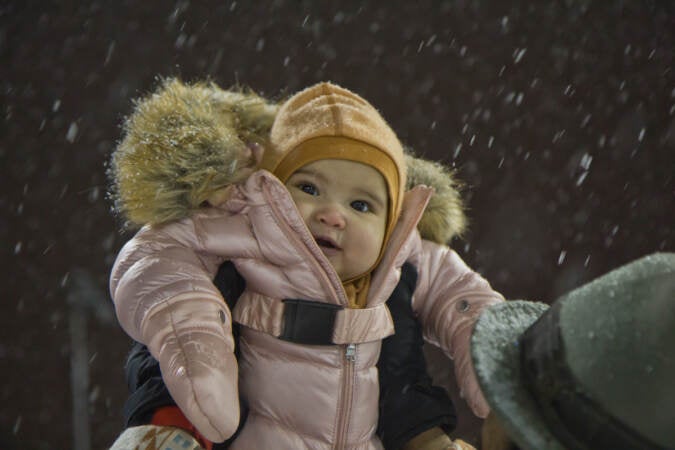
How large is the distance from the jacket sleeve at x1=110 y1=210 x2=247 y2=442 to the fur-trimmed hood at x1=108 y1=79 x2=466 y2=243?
0.06 m

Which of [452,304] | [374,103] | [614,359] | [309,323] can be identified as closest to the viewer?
[614,359]

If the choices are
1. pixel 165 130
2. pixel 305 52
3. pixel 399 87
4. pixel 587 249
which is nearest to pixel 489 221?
pixel 587 249

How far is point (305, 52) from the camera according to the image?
1.42 meters

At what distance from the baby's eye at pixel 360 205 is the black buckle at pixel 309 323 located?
0.12 meters

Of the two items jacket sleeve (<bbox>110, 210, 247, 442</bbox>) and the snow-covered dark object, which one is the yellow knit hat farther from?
the snow-covered dark object

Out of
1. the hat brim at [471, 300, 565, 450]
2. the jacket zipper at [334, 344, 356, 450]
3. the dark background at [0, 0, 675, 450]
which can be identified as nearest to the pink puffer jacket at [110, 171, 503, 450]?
the jacket zipper at [334, 344, 356, 450]

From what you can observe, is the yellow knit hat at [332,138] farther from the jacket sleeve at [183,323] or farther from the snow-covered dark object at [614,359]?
the snow-covered dark object at [614,359]

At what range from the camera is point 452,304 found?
0.88m

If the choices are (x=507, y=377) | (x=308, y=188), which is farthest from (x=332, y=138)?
(x=507, y=377)

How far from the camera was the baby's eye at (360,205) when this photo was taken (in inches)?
32.5

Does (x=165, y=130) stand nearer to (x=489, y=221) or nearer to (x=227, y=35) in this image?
(x=227, y=35)

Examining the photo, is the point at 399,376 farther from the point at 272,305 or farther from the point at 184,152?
the point at 184,152

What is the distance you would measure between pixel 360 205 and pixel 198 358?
0.27 metres

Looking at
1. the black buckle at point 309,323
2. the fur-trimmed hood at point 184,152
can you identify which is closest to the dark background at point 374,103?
the fur-trimmed hood at point 184,152
